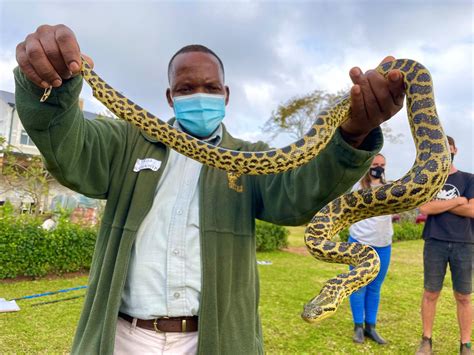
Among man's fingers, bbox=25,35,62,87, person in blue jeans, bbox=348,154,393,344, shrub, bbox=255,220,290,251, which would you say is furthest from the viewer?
shrub, bbox=255,220,290,251

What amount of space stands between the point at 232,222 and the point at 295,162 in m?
0.72

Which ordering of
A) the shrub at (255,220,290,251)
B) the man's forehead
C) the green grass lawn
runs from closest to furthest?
1. the man's forehead
2. the green grass lawn
3. the shrub at (255,220,290,251)

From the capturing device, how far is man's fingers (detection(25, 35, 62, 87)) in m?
2.45

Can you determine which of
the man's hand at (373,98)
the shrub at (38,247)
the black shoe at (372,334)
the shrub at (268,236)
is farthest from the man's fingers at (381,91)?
the shrub at (268,236)

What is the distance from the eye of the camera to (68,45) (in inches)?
97.1

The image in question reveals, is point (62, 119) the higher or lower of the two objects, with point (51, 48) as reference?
lower

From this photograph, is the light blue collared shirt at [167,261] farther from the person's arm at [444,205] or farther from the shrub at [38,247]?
the shrub at [38,247]

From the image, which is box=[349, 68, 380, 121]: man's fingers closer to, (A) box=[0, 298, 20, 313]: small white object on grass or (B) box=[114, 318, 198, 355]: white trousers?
(B) box=[114, 318, 198, 355]: white trousers

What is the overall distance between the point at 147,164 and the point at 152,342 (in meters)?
1.40

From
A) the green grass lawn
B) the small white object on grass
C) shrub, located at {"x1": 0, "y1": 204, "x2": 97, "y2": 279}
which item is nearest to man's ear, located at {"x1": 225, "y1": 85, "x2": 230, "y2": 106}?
the green grass lawn

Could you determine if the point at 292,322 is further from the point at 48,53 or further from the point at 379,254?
the point at 48,53

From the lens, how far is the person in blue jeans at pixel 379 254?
8.09m

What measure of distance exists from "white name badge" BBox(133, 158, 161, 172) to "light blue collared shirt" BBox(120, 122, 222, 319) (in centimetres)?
23

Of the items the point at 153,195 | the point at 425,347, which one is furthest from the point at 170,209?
the point at 425,347
